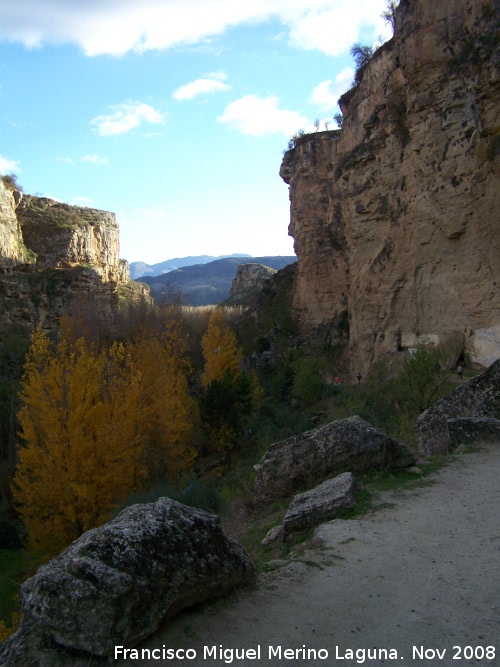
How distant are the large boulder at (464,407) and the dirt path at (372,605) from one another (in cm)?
366

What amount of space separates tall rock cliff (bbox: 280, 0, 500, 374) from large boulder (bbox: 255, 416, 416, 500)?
10.1 metres

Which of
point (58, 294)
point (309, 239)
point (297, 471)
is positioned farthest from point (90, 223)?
point (297, 471)

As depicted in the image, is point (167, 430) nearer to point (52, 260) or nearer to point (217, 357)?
point (217, 357)

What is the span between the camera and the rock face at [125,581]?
3.29m

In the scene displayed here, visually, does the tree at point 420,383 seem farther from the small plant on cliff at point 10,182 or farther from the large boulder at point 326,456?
the small plant on cliff at point 10,182

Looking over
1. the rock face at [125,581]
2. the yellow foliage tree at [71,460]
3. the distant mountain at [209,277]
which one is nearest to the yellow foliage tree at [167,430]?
the yellow foliage tree at [71,460]

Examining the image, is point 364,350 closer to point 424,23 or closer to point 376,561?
point 424,23

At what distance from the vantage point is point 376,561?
15.5 feet

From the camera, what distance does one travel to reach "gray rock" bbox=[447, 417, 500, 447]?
875 centimetres

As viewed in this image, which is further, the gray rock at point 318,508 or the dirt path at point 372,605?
the gray rock at point 318,508

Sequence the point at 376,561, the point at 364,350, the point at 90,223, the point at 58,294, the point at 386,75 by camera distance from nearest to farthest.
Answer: the point at 376,561 → the point at 386,75 → the point at 364,350 → the point at 58,294 → the point at 90,223

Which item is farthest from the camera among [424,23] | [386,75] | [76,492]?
[386,75]

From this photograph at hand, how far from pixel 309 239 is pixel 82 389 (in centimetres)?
2678

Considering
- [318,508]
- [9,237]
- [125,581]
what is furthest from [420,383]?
[9,237]
